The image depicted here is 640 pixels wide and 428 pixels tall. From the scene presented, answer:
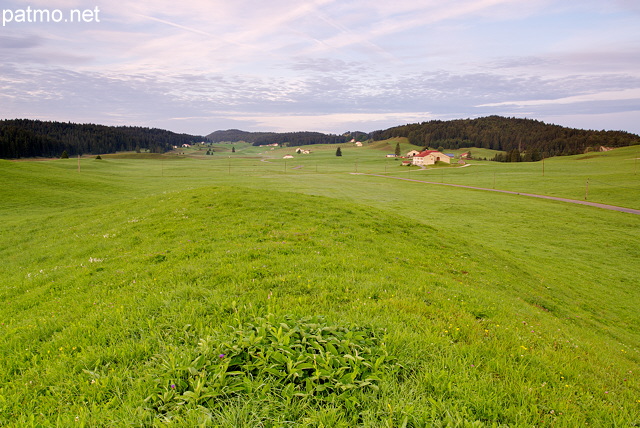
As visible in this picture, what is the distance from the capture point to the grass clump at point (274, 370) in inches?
145

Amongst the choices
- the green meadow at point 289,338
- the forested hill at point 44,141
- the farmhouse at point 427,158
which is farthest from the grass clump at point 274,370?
the forested hill at point 44,141

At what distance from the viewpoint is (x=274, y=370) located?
393 cm

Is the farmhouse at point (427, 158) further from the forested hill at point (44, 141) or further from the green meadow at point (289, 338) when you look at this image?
the forested hill at point (44, 141)

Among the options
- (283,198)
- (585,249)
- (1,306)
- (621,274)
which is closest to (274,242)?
(1,306)

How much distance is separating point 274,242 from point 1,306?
772cm

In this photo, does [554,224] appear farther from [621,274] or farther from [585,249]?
[621,274]

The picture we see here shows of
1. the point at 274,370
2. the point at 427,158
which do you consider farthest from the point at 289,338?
the point at 427,158

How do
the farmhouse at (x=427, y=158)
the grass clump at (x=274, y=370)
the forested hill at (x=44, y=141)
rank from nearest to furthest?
1. the grass clump at (x=274, y=370)
2. the forested hill at (x=44, y=141)
3. the farmhouse at (x=427, y=158)

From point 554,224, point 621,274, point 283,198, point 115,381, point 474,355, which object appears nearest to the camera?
point 115,381

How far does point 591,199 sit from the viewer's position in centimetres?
5266

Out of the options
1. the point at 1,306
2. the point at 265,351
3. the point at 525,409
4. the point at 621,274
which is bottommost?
the point at 621,274

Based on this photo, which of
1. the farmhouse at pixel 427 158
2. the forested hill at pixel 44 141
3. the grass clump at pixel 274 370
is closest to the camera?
the grass clump at pixel 274 370

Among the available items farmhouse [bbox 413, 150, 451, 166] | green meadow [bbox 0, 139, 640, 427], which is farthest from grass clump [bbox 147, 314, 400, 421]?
farmhouse [bbox 413, 150, 451, 166]

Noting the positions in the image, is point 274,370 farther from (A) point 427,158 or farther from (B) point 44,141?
(B) point 44,141
